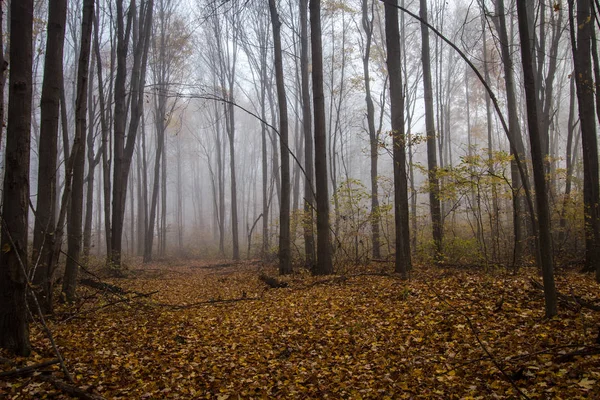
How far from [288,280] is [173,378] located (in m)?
4.81

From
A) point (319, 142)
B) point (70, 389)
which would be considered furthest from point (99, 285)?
point (319, 142)

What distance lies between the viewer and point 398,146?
7371mm

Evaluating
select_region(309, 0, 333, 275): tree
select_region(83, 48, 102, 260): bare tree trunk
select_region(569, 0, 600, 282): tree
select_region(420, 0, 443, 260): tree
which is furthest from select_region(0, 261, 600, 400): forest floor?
select_region(83, 48, 102, 260): bare tree trunk

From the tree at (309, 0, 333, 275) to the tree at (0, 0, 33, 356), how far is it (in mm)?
5545

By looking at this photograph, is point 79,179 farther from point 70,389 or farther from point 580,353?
point 580,353

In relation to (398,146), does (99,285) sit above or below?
below

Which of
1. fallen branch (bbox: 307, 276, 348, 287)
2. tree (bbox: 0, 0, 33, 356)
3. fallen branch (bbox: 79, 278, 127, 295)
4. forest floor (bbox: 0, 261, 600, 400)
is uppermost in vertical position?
tree (bbox: 0, 0, 33, 356)

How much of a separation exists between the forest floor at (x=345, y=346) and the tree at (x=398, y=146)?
4.75ft

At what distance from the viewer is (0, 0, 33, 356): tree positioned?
3555 millimetres

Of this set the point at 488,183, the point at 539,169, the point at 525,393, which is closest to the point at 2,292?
the point at 525,393

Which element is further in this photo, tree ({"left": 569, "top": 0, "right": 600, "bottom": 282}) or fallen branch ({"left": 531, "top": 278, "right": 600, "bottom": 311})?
tree ({"left": 569, "top": 0, "right": 600, "bottom": 282})

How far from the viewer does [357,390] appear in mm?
3283

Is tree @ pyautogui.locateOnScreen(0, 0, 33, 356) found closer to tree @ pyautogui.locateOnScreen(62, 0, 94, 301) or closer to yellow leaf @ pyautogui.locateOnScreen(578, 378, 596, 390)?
tree @ pyautogui.locateOnScreen(62, 0, 94, 301)

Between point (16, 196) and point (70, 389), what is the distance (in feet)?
6.41
